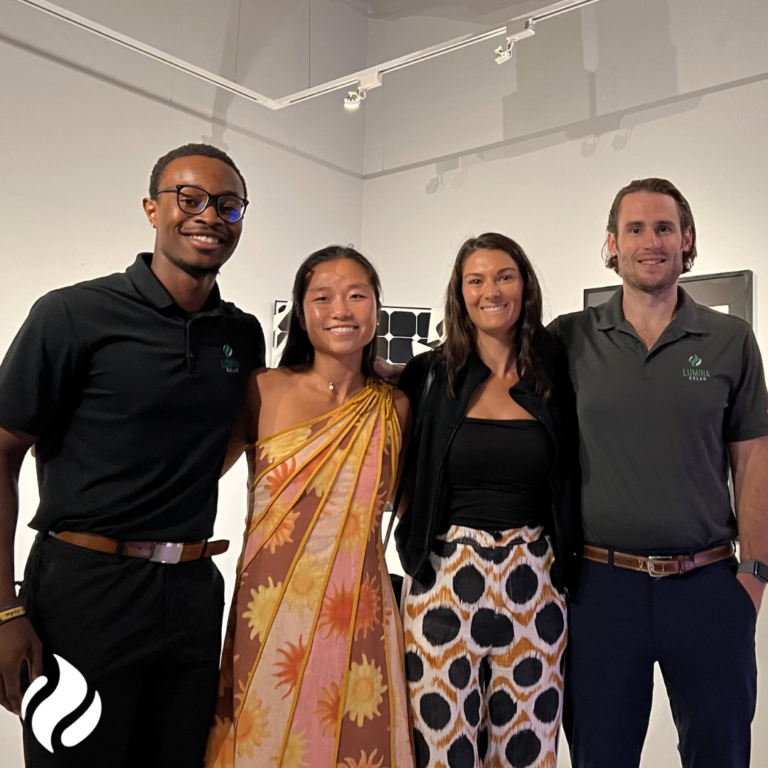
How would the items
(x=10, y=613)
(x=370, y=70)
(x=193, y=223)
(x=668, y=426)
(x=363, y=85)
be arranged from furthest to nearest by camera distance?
1. (x=363, y=85)
2. (x=370, y=70)
3. (x=668, y=426)
4. (x=193, y=223)
5. (x=10, y=613)

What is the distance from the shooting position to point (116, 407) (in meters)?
1.62

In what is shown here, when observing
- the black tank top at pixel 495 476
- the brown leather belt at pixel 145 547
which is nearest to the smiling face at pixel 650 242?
the black tank top at pixel 495 476

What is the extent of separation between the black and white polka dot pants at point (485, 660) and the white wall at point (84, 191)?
2.14 metres

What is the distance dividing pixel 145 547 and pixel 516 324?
116 centimetres

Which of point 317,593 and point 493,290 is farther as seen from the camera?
point 493,290

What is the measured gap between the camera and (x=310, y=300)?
79.1 inches

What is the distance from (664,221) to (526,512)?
2.99 feet

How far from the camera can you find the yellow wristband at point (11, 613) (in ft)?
4.81

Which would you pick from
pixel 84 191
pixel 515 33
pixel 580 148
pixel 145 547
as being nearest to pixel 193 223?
pixel 145 547

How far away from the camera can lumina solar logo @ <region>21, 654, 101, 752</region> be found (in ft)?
4.86

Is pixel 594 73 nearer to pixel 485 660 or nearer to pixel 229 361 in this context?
pixel 229 361

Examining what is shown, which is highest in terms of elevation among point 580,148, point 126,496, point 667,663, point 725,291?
point 580,148

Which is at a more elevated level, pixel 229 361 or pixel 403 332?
pixel 403 332

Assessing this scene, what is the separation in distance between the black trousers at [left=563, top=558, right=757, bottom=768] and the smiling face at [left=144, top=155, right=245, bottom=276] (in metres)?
1.32
